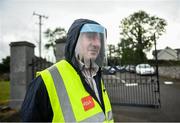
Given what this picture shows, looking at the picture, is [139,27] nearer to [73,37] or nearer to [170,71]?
[170,71]

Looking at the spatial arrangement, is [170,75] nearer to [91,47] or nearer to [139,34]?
[139,34]

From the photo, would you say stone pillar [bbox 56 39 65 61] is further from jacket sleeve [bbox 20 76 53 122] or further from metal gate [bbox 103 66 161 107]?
jacket sleeve [bbox 20 76 53 122]

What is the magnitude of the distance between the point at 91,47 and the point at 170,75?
22114mm

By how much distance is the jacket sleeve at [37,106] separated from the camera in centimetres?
125

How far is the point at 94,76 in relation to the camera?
1.58m

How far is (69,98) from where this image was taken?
1302 millimetres

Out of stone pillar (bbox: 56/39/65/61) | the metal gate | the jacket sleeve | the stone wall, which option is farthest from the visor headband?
the stone wall

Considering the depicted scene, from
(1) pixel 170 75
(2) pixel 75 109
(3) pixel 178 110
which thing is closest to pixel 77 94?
(2) pixel 75 109

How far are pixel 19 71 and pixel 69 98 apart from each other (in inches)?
250

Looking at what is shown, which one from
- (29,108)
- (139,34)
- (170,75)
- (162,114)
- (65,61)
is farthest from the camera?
(139,34)

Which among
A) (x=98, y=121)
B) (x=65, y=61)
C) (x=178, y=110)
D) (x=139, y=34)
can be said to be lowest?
(x=178, y=110)

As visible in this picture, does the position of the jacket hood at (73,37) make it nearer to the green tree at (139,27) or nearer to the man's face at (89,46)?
the man's face at (89,46)

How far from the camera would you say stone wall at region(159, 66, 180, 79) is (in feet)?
65.3

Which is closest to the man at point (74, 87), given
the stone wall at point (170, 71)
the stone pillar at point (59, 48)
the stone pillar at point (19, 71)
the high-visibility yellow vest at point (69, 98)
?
the high-visibility yellow vest at point (69, 98)
